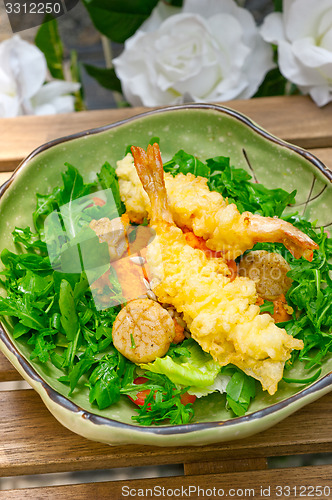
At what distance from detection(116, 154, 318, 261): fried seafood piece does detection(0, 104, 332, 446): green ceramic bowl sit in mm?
305

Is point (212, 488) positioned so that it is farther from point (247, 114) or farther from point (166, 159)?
point (247, 114)

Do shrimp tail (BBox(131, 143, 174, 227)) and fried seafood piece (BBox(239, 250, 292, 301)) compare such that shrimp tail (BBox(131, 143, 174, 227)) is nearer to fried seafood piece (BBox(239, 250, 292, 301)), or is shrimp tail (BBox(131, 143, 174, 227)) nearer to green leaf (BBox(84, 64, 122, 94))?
fried seafood piece (BBox(239, 250, 292, 301))

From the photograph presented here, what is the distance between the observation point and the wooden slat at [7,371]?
91.3 inches

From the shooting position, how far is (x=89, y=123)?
3.27 m

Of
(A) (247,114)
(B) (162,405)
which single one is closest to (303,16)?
(A) (247,114)

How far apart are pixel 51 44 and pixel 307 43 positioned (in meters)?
1.85

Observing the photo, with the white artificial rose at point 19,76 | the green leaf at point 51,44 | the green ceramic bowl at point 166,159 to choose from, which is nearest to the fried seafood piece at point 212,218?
the green ceramic bowl at point 166,159

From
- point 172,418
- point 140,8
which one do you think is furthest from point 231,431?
point 140,8

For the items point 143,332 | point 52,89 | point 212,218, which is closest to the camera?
point 143,332

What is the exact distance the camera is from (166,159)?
2855mm

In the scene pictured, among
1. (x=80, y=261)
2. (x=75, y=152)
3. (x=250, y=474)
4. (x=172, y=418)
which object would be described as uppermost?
(x=75, y=152)

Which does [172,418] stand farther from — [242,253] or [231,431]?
[242,253]

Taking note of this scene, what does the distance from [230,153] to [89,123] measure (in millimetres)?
1000

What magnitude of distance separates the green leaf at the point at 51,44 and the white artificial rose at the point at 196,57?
0.63 m
